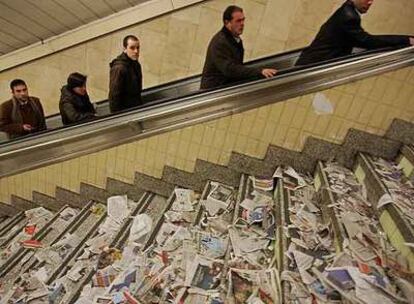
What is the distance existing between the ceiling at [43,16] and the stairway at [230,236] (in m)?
1.72

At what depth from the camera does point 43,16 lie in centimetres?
405

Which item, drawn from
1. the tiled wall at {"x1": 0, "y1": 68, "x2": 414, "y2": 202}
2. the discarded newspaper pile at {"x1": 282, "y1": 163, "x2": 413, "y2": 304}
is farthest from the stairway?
the tiled wall at {"x1": 0, "y1": 68, "x2": 414, "y2": 202}

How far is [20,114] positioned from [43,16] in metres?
0.99

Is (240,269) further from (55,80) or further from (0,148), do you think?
(55,80)

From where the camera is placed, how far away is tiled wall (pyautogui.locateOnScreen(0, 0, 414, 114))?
383cm

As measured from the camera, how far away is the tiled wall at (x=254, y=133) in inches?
112

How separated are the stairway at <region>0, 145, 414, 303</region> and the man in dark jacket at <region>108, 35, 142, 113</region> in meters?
0.68

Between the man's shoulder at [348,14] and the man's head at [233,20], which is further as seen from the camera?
the man's head at [233,20]

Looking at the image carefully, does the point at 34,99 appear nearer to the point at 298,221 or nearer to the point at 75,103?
the point at 75,103

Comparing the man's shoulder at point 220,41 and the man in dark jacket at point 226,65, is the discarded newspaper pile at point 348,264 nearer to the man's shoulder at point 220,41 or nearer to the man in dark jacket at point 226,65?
the man in dark jacket at point 226,65

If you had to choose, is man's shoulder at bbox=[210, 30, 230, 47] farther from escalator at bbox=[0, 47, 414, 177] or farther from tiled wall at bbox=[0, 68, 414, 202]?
tiled wall at bbox=[0, 68, 414, 202]

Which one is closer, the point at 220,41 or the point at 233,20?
the point at 220,41

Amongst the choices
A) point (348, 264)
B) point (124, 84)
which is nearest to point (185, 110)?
point (124, 84)

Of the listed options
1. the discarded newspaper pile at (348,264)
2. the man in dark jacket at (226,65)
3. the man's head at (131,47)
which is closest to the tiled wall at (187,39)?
the man's head at (131,47)
